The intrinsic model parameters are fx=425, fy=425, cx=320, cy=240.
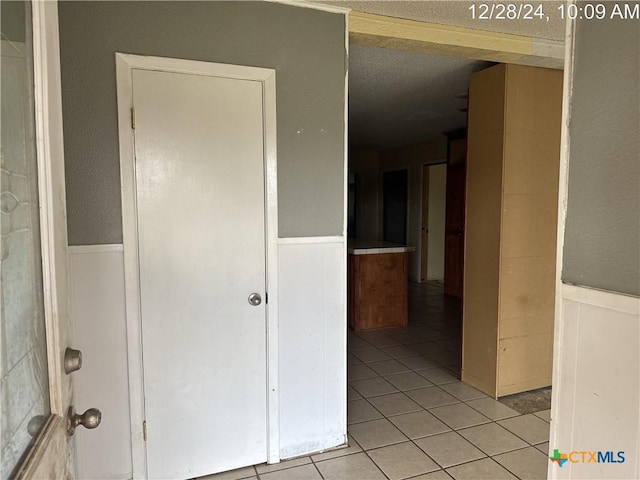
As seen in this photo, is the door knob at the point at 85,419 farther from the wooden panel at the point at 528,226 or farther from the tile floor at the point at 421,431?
the wooden panel at the point at 528,226

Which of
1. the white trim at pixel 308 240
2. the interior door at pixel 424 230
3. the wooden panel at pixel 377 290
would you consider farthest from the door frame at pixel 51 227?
the interior door at pixel 424 230

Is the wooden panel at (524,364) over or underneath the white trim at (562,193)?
underneath

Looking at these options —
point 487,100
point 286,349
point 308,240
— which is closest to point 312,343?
point 286,349

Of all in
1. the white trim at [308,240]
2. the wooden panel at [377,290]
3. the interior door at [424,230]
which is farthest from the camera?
the interior door at [424,230]

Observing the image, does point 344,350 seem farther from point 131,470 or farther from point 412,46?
point 412,46

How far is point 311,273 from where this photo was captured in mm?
2254

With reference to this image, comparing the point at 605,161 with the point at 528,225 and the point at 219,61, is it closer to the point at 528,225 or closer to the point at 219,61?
the point at 219,61

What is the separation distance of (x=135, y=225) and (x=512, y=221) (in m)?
2.32

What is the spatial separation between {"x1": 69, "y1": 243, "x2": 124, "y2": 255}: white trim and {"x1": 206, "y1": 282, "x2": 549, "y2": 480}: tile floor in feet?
4.08

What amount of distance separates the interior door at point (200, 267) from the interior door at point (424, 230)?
5.36m

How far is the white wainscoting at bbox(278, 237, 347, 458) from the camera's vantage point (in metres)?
2.22

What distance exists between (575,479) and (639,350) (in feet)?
1.32

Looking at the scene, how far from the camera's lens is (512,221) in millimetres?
2852

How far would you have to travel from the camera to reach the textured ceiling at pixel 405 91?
9.68 ft
